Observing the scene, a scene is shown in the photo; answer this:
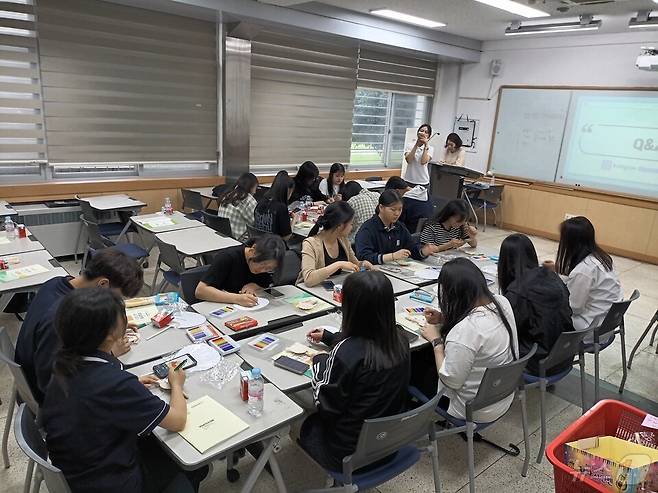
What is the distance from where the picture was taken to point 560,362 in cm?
259

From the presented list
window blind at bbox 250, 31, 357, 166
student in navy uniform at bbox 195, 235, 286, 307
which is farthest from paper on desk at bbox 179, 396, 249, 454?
window blind at bbox 250, 31, 357, 166

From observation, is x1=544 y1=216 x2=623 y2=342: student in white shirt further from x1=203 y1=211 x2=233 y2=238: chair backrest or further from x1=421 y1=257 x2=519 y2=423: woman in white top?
x1=203 y1=211 x2=233 y2=238: chair backrest

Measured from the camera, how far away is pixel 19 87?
4770 millimetres

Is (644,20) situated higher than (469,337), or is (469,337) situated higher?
(644,20)

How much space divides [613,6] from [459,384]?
541 cm

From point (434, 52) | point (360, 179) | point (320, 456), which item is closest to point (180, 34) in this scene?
point (360, 179)

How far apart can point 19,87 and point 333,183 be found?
3616 mm

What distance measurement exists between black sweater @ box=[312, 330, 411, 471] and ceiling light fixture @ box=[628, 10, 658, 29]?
6.06m

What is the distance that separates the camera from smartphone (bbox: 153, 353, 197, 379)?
1.91 m

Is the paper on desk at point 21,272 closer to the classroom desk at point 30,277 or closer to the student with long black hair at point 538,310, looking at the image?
the classroom desk at point 30,277

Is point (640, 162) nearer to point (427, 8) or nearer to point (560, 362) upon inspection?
point (427, 8)

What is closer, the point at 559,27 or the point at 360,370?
the point at 360,370

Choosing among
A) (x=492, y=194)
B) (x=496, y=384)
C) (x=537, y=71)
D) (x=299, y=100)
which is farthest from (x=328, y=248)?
(x=537, y=71)

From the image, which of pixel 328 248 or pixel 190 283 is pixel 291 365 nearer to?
pixel 190 283
